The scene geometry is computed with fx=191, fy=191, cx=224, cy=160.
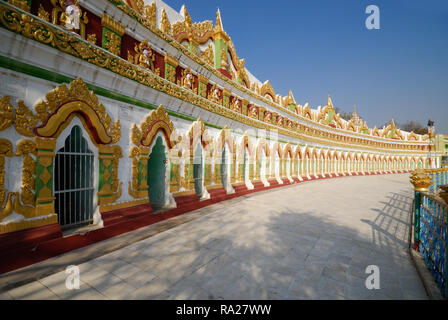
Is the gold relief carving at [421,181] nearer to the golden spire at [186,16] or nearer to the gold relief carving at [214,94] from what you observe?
the gold relief carving at [214,94]

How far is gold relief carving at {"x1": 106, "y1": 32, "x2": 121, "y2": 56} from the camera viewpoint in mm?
4836

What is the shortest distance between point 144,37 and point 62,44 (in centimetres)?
257

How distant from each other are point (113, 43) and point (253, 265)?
6173 millimetres

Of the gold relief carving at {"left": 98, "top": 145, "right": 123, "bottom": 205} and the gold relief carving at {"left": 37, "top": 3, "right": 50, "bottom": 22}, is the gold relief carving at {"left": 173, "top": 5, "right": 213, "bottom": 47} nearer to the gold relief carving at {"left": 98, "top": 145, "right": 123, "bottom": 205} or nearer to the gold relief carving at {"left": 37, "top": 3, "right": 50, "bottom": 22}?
the gold relief carving at {"left": 37, "top": 3, "right": 50, "bottom": 22}

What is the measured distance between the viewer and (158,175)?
6.90 meters

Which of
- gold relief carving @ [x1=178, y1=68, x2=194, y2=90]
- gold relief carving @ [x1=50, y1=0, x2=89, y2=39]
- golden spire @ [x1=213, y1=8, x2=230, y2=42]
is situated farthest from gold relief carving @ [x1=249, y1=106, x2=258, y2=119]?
gold relief carving @ [x1=50, y1=0, x2=89, y2=39]

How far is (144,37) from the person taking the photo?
19.1ft

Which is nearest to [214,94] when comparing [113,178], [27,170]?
[113,178]

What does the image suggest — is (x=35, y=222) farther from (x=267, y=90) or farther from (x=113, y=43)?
(x=267, y=90)

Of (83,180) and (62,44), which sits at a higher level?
(62,44)

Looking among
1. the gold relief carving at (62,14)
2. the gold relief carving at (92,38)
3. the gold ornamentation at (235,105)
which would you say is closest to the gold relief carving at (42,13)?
the gold relief carving at (62,14)

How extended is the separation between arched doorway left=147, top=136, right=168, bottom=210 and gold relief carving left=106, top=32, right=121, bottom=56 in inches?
111
